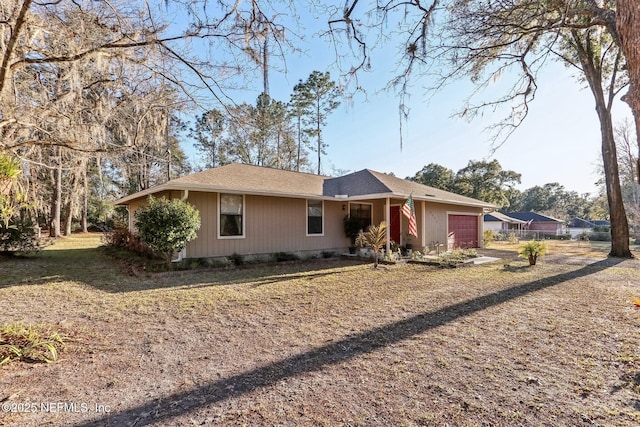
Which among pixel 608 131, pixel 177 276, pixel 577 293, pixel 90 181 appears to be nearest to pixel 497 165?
pixel 608 131

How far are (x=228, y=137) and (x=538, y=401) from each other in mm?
4714

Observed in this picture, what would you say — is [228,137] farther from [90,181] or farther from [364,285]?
[90,181]

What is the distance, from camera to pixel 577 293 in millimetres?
6129

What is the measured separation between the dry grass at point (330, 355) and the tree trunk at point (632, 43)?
2013 mm

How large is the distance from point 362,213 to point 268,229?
4.34 meters

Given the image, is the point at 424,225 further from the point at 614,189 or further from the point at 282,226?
the point at 614,189

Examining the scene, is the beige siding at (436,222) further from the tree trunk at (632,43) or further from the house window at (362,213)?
the tree trunk at (632,43)

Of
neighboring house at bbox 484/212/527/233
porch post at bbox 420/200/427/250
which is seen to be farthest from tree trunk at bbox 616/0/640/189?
neighboring house at bbox 484/212/527/233

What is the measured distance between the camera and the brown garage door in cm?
1410

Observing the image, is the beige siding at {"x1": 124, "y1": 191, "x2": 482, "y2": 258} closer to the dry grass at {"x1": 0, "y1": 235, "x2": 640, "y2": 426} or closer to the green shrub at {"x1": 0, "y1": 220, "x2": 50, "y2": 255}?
the dry grass at {"x1": 0, "y1": 235, "x2": 640, "y2": 426}

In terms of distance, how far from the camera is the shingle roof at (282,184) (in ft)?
28.2

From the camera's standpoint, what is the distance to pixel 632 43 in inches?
78.0

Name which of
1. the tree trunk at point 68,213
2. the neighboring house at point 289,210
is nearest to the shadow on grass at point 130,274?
the neighboring house at point 289,210

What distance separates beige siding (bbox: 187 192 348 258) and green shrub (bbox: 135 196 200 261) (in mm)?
932
